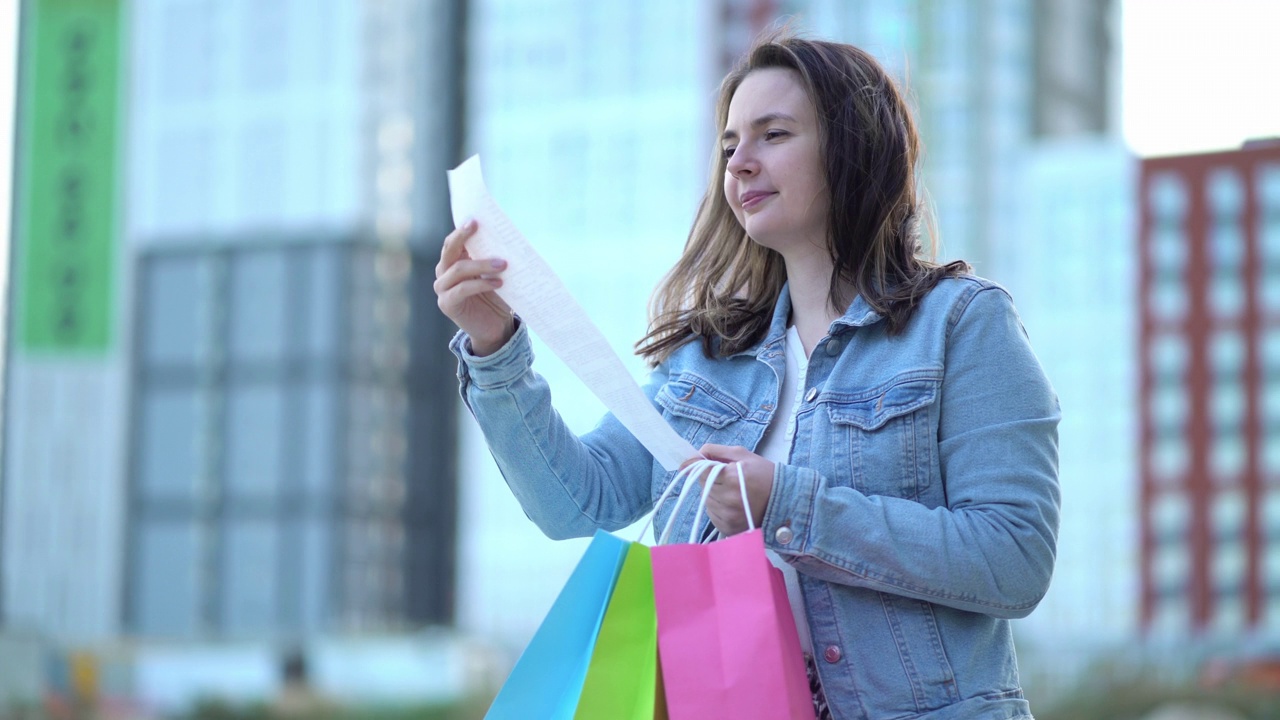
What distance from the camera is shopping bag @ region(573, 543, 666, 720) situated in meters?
1.65

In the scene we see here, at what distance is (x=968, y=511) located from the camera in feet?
5.72

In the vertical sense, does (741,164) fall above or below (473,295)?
above

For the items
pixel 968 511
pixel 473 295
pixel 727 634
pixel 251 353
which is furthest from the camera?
pixel 251 353

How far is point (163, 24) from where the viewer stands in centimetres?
4741

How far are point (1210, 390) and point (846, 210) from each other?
5358 centimetres

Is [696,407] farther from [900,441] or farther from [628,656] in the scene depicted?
[628,656]

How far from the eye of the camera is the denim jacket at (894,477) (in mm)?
1712

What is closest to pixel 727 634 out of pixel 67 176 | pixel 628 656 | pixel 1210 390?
pixel 628 656

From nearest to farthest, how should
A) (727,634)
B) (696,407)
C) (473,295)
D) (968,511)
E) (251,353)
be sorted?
(727,634)
(968,511)
(473,295)
(696,407)
(251,353)

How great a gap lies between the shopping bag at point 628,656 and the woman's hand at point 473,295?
0.34m

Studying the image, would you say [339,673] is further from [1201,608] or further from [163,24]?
[1201,608]

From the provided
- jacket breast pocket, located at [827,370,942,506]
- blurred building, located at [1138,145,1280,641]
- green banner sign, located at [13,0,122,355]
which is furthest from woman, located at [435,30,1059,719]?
blurred building, located at [1138,145,1280,641]

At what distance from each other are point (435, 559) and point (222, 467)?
6390 mm

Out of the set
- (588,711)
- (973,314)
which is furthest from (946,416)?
(588,711)
